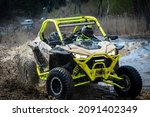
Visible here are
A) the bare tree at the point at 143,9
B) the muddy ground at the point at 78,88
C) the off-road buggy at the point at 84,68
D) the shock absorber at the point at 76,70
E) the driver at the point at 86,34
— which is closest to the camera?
the off-road buggy at the point at 84,68

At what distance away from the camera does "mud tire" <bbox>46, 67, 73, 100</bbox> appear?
27.5 feet

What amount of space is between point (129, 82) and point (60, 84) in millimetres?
1571

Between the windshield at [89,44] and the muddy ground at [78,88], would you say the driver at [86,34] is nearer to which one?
the windshield at [89,44]

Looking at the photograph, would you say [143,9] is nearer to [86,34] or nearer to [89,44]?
[86,34]

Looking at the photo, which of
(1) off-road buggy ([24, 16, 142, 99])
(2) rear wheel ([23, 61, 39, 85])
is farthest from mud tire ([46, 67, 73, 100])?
(2) rear wheel ([23, 61, 39, 85])

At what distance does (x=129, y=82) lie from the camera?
9.10 metres

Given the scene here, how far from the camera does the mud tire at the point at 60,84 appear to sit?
837cm

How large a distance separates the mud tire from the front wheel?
1377 millimetres

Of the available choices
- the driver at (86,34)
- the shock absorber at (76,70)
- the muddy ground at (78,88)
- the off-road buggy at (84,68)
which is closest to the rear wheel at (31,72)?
the muddy ground at (78,88)

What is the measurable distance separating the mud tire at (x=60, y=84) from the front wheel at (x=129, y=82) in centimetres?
138

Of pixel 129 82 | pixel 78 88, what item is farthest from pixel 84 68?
pixel 78 88

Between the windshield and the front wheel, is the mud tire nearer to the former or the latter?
the windshield

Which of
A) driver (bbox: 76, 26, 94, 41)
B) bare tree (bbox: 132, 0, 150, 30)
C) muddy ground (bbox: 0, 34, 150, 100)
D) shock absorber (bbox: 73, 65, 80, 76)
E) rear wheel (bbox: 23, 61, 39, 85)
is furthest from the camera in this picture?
bare tree (bbox: 132, 0, 150, 30)

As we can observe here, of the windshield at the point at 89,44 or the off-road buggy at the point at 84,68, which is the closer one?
the off-road buggy at the point at 84,68
